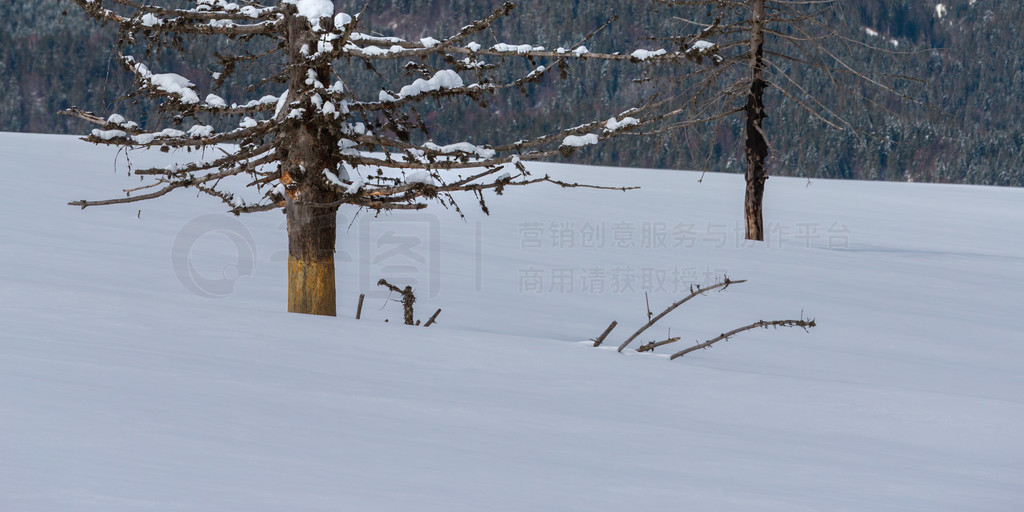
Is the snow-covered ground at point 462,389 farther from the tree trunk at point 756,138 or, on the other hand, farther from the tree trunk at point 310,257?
the tree trunk at point 756,138

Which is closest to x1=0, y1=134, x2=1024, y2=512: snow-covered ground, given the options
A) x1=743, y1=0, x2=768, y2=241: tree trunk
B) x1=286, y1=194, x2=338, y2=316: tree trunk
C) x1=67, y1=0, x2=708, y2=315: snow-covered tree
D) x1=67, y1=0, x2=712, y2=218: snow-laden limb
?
x1=286, y1=194, x2=338, y2=316: tree trunk

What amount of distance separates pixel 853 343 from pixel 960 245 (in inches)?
526

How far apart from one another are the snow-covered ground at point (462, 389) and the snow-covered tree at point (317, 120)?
3.11 ft

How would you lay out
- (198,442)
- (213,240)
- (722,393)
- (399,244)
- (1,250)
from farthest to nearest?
1. (399,244)
2. (213,240)
3. (1,250)
4. (722,393)
5. (198,442)

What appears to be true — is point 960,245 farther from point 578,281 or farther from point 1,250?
point 1,250

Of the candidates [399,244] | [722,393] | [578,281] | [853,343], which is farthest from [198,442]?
[399,244]

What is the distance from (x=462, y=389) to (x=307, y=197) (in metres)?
3.03

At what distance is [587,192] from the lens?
26.0m

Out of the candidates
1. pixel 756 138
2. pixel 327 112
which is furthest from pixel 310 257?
pixel 756 138

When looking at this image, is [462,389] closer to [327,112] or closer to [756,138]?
[327,112]

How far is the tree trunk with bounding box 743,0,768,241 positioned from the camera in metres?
16.2

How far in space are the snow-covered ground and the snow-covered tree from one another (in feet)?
3.11

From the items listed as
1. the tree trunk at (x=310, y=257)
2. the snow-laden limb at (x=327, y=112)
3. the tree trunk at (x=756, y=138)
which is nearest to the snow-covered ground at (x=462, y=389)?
the tree trunk at (x=310, y=257)

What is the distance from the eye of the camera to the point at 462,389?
15.6 ft
